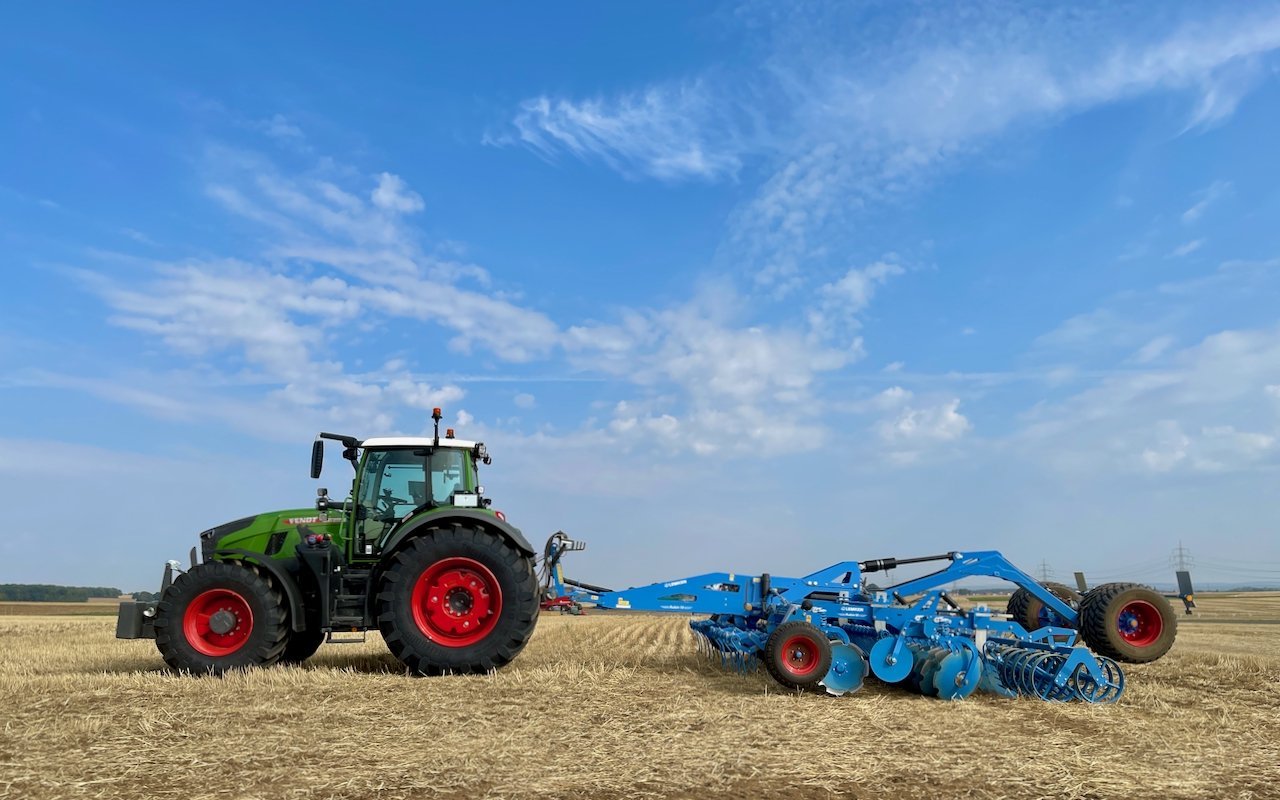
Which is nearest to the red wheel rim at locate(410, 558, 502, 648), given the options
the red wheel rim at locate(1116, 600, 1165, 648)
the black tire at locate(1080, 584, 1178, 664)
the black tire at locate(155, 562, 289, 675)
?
the black tire at locate(155, 562, 289, 675)

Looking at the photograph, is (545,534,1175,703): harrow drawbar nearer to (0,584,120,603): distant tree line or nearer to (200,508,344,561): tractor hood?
(200,508,344,561): tractor hood

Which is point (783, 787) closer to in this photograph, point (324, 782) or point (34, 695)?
point (324, 782)

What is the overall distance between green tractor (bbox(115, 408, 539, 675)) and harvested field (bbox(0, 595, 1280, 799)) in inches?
15.5

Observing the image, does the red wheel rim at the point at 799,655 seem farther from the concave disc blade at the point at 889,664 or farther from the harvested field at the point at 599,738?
the concave disc blade at the point at 889,664

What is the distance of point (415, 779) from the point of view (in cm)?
466

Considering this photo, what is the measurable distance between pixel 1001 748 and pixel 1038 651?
2.63 m

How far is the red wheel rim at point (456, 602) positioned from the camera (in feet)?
27.9

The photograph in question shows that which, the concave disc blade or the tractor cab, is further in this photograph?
the tractor cab

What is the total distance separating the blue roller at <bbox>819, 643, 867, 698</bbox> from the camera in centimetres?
779

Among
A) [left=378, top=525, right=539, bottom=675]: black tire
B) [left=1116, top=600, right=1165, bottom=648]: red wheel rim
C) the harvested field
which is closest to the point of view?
the harvested field

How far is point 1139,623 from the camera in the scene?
9133 mm

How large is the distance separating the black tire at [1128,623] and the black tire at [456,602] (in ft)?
18.6

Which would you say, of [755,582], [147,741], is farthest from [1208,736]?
[147,741]

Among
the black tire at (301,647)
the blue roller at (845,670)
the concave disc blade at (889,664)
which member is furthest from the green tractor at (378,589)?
the concave disc blade at (889,664)
